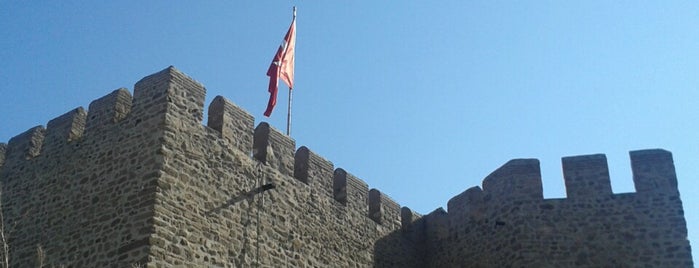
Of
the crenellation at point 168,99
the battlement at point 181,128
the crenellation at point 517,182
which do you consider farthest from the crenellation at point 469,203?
the crenellation at point 168,99

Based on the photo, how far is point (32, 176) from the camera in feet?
45.3

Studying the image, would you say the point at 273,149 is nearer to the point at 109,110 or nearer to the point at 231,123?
the point at 231,123

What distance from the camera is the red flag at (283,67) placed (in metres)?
15.4

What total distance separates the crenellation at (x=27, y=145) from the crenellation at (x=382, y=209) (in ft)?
19.6

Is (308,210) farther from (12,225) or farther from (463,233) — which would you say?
(12,225)

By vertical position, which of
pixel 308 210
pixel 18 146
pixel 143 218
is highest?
pixel 18 146

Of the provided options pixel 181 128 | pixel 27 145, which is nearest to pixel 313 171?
pixel 181 128

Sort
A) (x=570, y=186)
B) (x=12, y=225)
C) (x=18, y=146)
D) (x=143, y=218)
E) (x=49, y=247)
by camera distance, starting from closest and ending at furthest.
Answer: (x=143, y=218) < (x=49, y=247) < (x=12, y=225) < (x=18, y=146) < (x=570, y=186)

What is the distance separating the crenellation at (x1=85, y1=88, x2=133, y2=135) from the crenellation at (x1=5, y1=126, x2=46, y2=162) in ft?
4.32

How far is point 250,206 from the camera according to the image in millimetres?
13320

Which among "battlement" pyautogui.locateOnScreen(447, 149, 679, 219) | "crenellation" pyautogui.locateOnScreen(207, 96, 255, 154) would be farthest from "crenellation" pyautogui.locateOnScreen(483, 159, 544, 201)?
"crenellation" pyautogui.locateOnScreen(207, 96, 255, 154)

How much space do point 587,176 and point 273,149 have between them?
565 cm

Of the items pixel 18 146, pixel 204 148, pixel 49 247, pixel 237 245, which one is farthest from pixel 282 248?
pixel 18 146

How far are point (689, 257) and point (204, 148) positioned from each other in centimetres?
814
